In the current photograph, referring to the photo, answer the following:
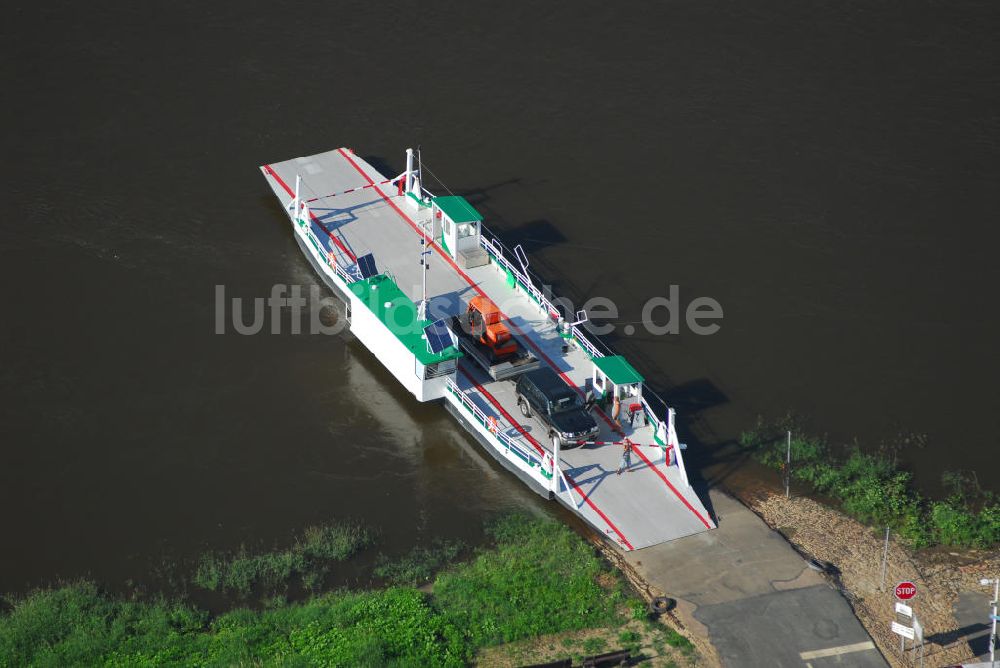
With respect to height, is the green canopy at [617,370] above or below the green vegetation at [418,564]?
above

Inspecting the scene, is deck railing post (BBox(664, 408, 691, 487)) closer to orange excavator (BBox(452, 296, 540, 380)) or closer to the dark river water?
the dark river water

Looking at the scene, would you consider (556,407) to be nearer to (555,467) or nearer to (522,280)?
(555,467)

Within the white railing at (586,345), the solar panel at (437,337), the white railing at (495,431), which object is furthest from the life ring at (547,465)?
the white railing at (586,345)

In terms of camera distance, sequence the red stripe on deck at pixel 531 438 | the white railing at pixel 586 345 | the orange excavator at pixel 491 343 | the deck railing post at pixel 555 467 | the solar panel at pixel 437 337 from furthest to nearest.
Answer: the white railing at pixel 586 345
the orange excavator at pixel 491 343
the solar panel at pixel 437 337
the deck railing post at pixel 555 467
the red stripe on deck at pixel 531 438

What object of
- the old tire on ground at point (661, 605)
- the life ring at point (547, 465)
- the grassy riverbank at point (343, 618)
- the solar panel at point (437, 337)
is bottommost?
the grassy riverbank at point (343, 618)

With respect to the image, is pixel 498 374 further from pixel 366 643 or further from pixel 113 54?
pixel 113 54

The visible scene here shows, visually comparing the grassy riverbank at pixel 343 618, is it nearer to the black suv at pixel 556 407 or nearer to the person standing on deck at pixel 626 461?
the person standing on deck at pixel 626 461

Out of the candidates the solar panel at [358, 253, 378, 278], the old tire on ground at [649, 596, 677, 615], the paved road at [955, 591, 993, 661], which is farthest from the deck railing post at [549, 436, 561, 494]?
the paved road at [955, 591, 993, 661]

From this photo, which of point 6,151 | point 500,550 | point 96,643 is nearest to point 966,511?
point 500,550

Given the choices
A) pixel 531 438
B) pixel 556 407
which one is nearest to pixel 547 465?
pixel 531 438
